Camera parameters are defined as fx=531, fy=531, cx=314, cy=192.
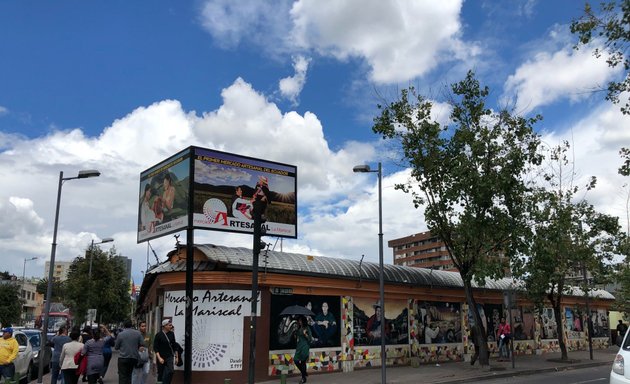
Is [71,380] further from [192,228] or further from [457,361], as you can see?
[457,361]

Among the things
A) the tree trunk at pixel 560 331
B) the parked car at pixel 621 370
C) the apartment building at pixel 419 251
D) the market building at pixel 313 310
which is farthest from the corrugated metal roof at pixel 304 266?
the apartment building at pixel 419 251

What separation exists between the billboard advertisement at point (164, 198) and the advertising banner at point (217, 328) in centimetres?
Result: 254

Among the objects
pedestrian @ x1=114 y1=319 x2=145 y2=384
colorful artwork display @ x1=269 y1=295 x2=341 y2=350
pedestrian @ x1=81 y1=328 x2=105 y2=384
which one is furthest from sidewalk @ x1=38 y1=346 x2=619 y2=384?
pedestrian @ x1=114 y1=319 x2=145 y2=384

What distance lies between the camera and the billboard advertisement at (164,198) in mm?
17391

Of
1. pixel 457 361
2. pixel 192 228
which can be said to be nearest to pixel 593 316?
pixel 457 361

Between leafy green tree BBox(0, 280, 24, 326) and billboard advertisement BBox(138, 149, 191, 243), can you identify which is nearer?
billboard advertisement BBox(138, 149, 191, 243)

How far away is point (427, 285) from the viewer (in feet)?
73.7

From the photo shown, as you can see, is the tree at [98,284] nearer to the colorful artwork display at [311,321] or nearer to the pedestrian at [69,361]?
the colorful artwork display at [311,321]

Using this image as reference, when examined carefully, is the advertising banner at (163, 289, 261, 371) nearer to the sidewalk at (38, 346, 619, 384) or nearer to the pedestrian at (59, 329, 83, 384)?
the sidewalk at (38, 346, 619, 384)

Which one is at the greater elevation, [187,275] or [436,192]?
[436,192]

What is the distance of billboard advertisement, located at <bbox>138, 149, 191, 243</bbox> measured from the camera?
17391 millimetres

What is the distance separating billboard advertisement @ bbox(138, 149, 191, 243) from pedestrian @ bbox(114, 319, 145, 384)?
207 inches

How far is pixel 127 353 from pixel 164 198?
733 cm

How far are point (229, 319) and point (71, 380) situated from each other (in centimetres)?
498
